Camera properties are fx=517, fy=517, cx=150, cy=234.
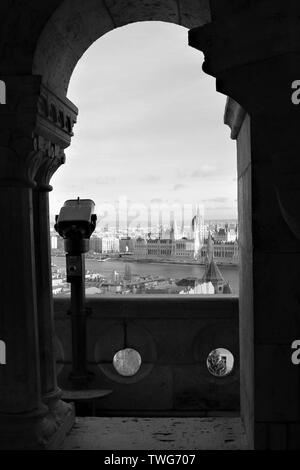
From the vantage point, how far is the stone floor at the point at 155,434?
9.43 ft

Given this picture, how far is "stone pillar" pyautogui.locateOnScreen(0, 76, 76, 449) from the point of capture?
2.51 metres

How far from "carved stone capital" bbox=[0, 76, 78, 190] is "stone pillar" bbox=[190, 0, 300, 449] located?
84 centimetres

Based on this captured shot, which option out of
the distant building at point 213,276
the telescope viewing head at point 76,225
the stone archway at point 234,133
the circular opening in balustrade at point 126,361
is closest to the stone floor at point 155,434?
the stone archway at point 234,133

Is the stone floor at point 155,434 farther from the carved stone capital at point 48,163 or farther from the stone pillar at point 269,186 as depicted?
the carved stone capital at point 48,163

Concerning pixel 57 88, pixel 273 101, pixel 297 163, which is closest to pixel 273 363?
pixel 297 163

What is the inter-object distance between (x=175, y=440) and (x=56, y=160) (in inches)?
69.0

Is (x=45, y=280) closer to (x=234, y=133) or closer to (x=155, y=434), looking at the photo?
(x=155, y=434)

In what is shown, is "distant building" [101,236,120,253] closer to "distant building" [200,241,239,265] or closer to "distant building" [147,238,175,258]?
"distant building" [147,238,175,258]

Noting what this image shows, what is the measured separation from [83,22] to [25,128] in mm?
704

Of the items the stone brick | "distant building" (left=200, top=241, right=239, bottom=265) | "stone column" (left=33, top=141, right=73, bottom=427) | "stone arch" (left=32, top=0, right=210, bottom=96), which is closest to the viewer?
the stone brick

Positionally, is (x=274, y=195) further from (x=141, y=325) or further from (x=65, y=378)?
(x=65, y=378)

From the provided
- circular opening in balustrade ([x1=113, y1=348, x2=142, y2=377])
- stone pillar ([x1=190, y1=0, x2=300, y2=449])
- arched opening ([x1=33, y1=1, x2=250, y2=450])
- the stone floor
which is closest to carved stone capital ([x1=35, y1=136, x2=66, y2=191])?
arched opening ([x1=33, y1=1, x2=250, y2=450])

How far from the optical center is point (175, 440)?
297 centimetres

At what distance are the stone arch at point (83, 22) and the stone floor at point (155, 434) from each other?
1973 mm
